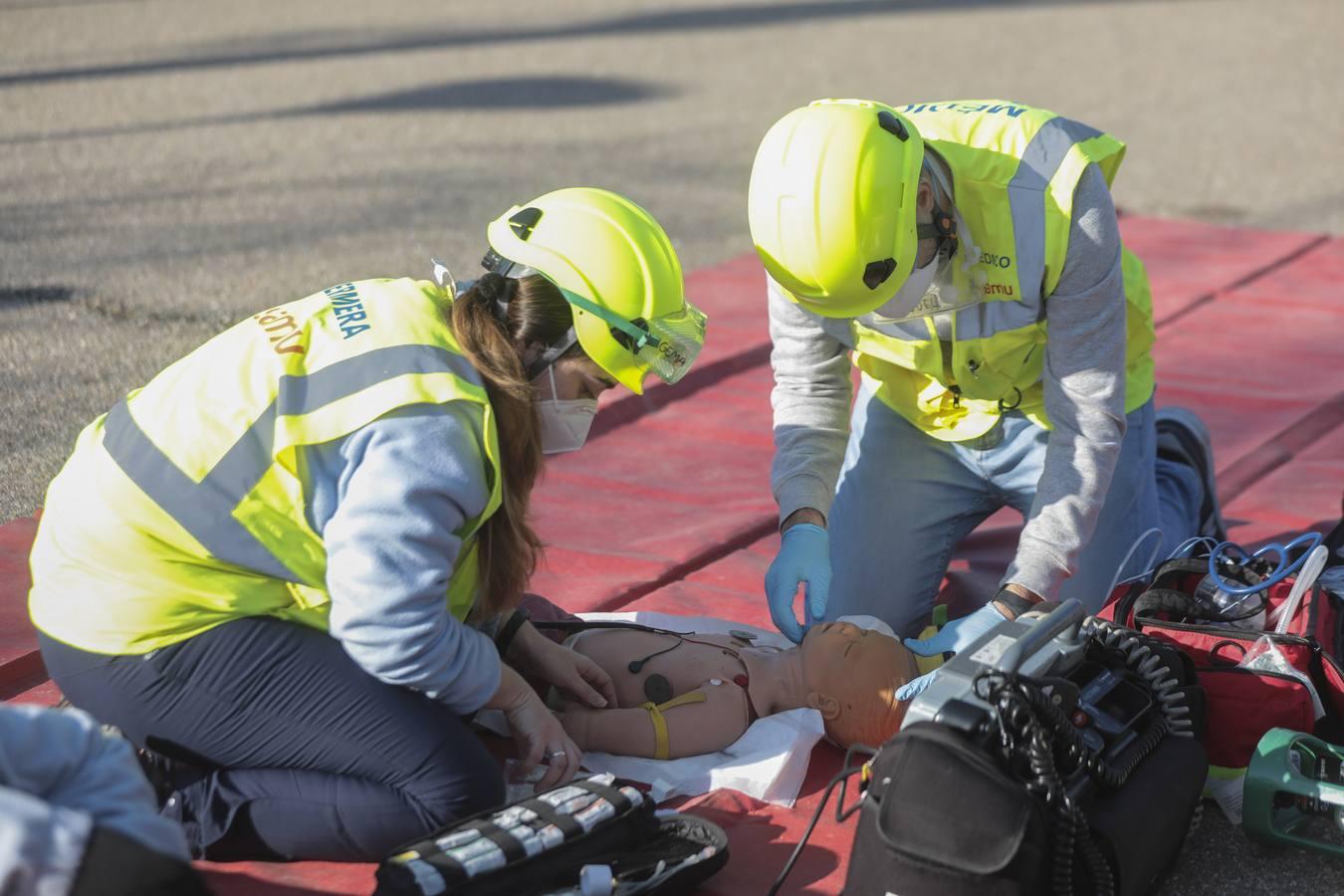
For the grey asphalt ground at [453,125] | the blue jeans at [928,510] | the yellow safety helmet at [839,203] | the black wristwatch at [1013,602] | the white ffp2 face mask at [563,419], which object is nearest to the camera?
the white ffp2 face mask at [563,419]

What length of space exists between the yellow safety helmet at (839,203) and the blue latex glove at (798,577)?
0.56 meters

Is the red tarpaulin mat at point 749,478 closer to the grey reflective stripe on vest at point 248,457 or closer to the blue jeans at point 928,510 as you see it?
the blue jeans at point 928,510

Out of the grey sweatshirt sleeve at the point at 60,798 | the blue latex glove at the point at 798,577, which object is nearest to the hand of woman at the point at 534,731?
the blue latex glove at the point at 798,577

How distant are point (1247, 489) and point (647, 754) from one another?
7.79ft

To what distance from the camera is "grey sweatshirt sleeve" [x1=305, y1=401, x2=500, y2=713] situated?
95.4 inches

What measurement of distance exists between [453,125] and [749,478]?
4.96 meters

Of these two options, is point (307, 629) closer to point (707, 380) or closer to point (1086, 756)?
point (1086, 756)

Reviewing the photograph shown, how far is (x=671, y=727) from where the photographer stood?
3.07 meters

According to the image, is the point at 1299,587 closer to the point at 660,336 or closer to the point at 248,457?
the point at 660,336

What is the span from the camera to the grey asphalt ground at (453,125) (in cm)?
570

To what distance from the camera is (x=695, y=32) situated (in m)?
12.7

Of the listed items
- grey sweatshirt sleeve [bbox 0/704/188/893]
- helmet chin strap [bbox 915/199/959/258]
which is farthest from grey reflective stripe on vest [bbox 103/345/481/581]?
helmet chin strap [bbox 915/199/959/258]

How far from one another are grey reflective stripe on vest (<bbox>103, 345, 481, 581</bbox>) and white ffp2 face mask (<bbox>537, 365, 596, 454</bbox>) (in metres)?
0.20

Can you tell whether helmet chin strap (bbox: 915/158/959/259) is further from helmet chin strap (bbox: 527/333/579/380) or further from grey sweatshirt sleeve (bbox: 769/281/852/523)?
helmet chin strap (bbox: 527/333/579/380)
